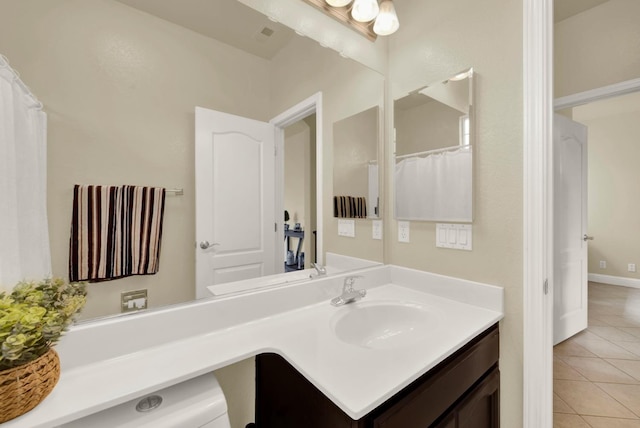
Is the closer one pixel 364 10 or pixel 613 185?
pixel 364 10

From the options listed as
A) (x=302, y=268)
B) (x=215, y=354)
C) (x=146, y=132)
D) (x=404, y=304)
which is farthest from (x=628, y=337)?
(x=146, y=132)

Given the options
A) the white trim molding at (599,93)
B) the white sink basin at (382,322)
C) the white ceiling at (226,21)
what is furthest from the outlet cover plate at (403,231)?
the white trim molding at (599,93)

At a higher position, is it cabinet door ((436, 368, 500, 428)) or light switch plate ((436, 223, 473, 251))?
light switch plate ((436, 223, 473, 251))

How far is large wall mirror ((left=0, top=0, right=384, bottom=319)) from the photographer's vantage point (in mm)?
753

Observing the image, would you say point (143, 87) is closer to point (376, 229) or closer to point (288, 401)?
point (288, 401)

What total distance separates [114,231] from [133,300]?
220mm

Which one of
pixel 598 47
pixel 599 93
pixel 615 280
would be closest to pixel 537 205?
pixel 599 93

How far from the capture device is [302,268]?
4.45ft

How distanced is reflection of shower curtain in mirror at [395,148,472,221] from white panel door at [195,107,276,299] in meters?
0.75

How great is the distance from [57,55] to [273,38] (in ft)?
2.43

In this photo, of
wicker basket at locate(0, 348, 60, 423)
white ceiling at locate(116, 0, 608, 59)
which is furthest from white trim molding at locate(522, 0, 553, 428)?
wicker basket at locate(0, 348, 60, 423)

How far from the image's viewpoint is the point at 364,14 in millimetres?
1479

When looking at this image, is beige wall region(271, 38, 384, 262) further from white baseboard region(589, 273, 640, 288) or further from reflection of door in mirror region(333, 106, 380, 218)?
white baseboard region(589, 273, 640, 288)

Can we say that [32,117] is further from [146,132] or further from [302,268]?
[302,268]
